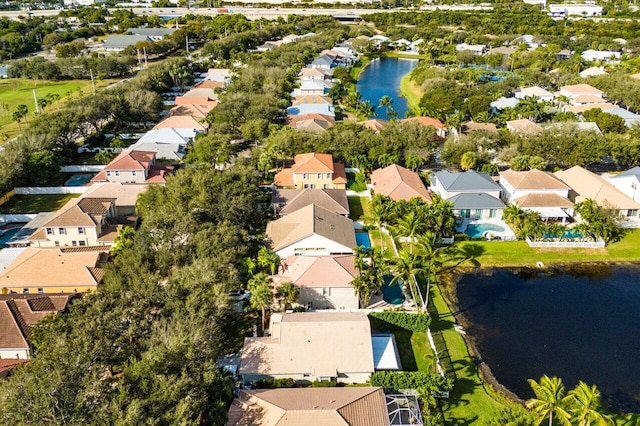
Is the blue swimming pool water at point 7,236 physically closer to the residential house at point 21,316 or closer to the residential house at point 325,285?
the residential house at point 21,316

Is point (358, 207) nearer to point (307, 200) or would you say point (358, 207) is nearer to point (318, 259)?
point (307, 200)

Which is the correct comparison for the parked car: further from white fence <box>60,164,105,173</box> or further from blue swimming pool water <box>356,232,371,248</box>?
white fence <box>60,164,105,173</box>

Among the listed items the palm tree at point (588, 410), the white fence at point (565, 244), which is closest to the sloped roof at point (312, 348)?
the palm tree at point (588, 410)

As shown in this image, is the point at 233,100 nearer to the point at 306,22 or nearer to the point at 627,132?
the point at 627,132

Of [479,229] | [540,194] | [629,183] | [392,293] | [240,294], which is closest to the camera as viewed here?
[240,294]

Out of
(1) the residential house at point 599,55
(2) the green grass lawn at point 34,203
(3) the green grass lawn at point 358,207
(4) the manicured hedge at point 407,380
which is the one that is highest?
(1) the residential house at point 599,55

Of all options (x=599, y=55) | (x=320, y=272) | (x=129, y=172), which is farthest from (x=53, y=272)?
(x=599, y=55)
